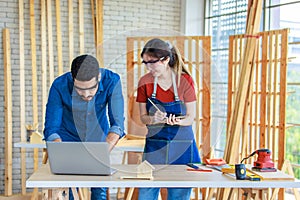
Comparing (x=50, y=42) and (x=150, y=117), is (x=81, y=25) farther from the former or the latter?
(x=150, y=117)

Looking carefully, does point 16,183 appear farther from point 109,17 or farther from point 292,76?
point 292,76

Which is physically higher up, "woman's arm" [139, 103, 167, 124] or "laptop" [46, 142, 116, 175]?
"woman's arm" [139, 103, 167, 124]

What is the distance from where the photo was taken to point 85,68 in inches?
129

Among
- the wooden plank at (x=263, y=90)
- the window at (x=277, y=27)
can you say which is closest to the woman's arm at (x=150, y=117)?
the window at (x=277, y=27)

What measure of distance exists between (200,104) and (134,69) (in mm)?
526

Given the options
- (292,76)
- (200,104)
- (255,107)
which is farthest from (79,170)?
(292,76)

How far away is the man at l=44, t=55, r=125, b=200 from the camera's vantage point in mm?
3320

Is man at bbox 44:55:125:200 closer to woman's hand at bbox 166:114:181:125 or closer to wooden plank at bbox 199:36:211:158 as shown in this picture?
woman's hand at bbox 166:114:181:125

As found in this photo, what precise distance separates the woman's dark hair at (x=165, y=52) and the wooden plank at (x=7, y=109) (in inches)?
147

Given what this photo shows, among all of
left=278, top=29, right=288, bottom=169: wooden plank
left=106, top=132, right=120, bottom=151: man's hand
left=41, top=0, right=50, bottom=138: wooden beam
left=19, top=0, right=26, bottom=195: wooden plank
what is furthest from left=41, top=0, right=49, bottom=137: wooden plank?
left=106, top=132, right=120, bottom=151: man's hand

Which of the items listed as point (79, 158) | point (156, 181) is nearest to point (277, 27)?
point (156, 181)

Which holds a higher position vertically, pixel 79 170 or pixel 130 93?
pixel 130 93

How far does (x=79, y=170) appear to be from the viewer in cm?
335

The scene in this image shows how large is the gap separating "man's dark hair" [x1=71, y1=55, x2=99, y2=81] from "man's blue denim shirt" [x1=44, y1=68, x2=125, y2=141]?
8cm
